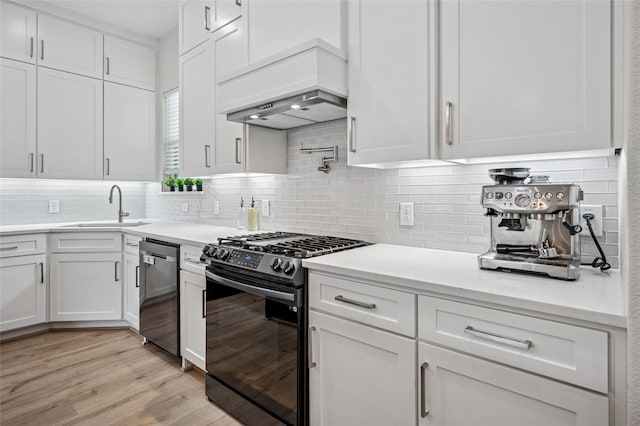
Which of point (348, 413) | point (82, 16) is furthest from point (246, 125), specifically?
point (82, 16)

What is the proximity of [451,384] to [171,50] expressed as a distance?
4.05 m

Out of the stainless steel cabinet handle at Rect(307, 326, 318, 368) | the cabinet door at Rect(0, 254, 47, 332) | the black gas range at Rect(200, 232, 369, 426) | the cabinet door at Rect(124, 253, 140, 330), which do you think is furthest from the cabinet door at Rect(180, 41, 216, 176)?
the stainless steel cabinet handle at Rect(307, 326, 318, 368)

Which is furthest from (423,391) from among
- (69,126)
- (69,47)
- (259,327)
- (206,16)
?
(69,47)

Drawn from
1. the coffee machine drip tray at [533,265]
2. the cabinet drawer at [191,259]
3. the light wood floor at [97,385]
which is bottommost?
the light wood floor at [97,385]

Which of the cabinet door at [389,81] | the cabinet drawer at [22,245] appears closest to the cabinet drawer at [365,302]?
the cabinet door at [389,81]

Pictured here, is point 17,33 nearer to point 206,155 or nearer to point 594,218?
point 206,155

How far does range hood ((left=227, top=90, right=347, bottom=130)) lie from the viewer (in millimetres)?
1904

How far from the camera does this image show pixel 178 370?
254 cm

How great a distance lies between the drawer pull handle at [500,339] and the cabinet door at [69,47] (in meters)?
4.04

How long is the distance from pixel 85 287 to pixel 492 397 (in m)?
3.33

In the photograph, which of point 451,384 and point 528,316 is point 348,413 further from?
point 528,316

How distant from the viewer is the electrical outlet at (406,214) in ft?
6.72

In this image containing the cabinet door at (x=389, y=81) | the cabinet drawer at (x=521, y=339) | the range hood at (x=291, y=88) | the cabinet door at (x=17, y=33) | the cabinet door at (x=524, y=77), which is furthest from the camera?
the cabinet door at (x=17, y=33)

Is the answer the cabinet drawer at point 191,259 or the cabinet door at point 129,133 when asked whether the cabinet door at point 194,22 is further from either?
the cabinet drawer at point 191,259
